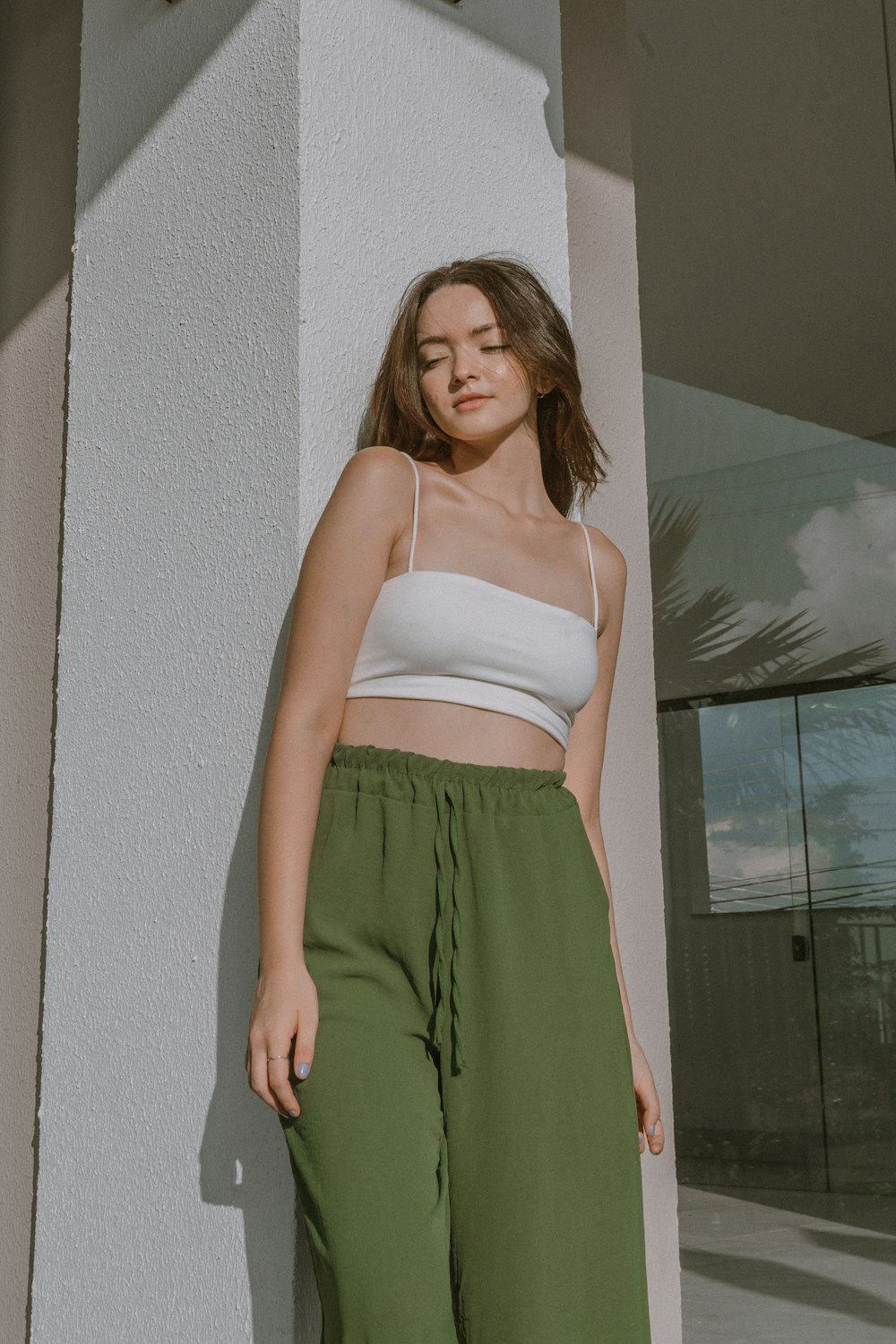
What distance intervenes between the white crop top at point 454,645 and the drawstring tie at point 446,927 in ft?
0.56

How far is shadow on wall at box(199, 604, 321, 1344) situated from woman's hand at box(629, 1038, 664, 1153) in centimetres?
50

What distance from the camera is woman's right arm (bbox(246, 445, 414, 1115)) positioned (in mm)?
1529

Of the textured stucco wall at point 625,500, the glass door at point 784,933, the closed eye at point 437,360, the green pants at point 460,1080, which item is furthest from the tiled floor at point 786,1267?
the closed eye at point 437,360

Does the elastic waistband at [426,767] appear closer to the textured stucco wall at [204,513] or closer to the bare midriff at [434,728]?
the bare midriff at [434,728]

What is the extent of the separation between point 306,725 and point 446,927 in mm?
295

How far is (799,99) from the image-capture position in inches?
151

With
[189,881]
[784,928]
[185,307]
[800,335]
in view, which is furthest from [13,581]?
[800,335]

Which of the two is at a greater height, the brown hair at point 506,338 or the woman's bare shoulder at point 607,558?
the brown hair at point 506,338

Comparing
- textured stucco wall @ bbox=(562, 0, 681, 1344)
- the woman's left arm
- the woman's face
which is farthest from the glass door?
the woman's face

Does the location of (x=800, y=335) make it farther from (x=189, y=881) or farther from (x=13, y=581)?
(x=189, y=881)

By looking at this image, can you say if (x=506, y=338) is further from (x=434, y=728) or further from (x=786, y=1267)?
(x=786, y=1267)

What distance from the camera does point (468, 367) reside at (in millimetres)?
1893

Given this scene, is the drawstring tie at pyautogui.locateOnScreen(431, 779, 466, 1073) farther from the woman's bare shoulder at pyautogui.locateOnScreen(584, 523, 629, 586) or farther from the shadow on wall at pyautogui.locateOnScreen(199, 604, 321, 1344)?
the woman's bare shoulder at pyautogui.locateOnScreen(584, 523, 629, 586)

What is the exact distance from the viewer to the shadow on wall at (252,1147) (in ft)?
5.80
